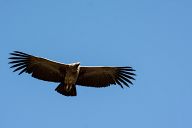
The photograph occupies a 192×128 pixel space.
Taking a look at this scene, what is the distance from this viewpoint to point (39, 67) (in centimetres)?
1928

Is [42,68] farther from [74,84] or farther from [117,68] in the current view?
[117,68]

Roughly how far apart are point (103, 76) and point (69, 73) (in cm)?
148

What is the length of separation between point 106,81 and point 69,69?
5.30 feet

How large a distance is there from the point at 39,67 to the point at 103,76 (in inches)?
90.2

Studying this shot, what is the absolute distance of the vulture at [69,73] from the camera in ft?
61.6

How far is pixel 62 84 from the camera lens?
1895 centimetres

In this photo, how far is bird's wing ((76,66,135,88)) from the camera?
19.4 metres

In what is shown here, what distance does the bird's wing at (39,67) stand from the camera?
19062 mm

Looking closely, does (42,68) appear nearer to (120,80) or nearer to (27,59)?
(27,59)

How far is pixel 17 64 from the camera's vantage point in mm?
19094

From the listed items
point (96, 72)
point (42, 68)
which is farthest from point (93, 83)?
point (42, 68)

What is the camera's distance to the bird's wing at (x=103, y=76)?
19.4 metres

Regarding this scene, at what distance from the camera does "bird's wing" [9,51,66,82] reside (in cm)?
1906

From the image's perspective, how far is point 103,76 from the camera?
1962cm
